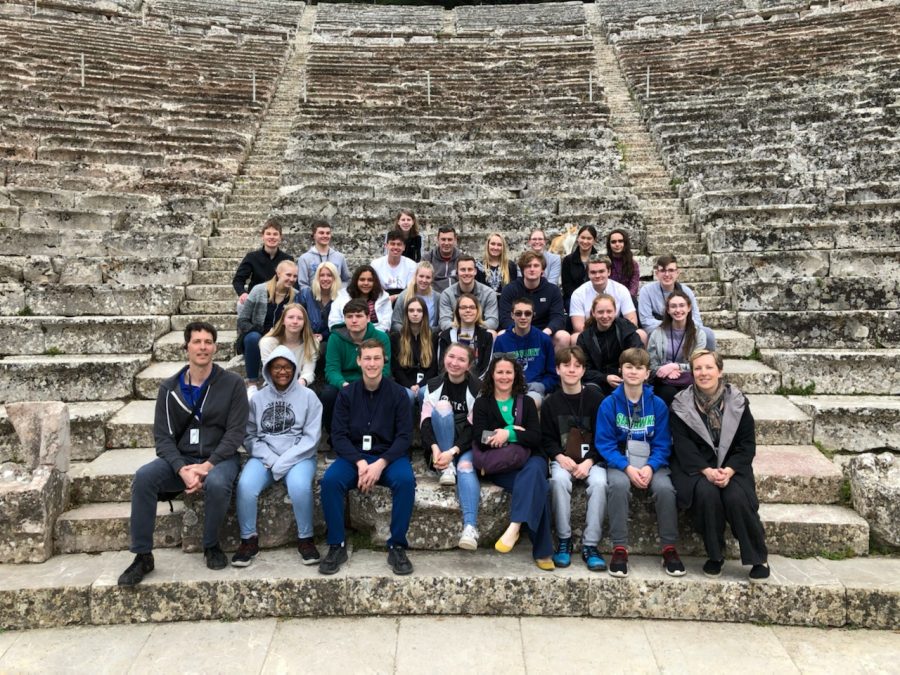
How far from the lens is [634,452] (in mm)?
3498

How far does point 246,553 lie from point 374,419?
1028mm

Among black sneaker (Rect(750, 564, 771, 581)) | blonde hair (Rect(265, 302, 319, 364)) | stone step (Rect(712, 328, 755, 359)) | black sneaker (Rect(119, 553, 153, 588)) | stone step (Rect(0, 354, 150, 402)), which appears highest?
blonde hair (Rect(265, 302, 319, 364))

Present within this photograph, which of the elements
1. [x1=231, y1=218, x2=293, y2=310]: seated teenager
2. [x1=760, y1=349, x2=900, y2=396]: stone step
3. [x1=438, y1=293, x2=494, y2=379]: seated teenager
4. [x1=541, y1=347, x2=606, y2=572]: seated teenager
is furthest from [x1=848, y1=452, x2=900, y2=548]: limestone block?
[x1=231, y1=218, x2=293, y2=310]: seated teenager

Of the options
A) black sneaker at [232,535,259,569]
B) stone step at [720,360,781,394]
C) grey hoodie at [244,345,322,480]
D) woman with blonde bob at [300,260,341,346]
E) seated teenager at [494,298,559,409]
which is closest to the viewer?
black sneaker at [232,535,259,569]

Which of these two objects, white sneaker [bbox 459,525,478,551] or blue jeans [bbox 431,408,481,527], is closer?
white sneaker [bbox 459,525,478,551]

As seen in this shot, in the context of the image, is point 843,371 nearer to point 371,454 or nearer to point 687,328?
point 687,328

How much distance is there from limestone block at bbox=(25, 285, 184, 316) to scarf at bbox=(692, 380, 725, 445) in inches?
180

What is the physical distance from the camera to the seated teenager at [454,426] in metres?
3.44

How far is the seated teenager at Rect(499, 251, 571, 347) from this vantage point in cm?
468

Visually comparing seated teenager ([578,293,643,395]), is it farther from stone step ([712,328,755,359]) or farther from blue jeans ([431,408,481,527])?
stone step ([712,328,755,359])

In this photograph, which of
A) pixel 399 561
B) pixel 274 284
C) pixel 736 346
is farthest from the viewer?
pixel 736 346

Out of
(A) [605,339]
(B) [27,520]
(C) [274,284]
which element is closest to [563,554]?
(A) [605,339]

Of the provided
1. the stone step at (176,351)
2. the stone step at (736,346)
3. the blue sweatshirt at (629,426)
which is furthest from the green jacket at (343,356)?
the stone step at (736,346)

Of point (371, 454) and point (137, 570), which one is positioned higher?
point (371, 454)
